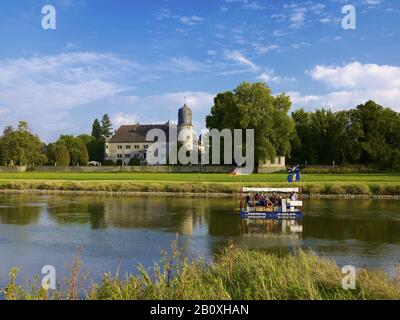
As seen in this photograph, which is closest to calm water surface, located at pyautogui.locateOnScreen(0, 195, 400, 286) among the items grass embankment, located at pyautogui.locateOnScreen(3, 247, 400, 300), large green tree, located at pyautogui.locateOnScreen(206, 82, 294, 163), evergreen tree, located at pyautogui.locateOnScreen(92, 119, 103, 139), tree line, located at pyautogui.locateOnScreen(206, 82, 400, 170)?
grass embankment, located at pyautogui.locateOnScreen(3, 247, 400, 300)

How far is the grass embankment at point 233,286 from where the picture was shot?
10109 millimetres

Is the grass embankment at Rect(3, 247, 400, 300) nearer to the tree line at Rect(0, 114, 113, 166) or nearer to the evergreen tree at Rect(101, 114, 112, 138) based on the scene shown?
the tree line at Rect(0, 114, 113, 166)

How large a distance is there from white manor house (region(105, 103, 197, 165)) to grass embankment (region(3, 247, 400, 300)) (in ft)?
A: 397

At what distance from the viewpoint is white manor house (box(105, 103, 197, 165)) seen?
136125mm

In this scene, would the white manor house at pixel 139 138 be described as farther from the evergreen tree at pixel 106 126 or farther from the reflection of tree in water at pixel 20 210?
the reflection of tree in water at pixel 20 210

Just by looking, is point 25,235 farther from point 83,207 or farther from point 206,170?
point 206,170

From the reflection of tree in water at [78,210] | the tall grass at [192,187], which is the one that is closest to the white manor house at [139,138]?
the tall grass at [192,187]

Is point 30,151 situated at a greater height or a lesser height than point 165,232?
greater

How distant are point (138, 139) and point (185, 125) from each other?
14.8 meters

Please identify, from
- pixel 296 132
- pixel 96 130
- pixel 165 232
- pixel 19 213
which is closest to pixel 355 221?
pixel 165 232

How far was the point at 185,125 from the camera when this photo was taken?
13562 centimetres

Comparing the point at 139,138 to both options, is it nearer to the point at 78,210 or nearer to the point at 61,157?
the point at 61,157
